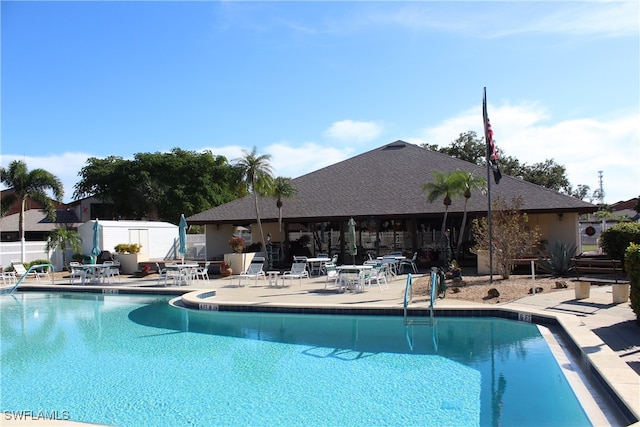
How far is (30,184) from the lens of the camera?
29906 mm

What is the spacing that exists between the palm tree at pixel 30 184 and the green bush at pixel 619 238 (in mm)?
28641

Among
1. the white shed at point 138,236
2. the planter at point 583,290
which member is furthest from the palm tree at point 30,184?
the planter at point 583,290

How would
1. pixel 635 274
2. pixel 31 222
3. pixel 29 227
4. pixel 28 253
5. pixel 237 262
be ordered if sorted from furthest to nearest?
pixel 31 222 < pixel 29 227 < pixel 28 253 < pixel 237 262 < pixel 635 274

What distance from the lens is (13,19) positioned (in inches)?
390

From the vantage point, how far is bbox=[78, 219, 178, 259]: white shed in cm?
2767

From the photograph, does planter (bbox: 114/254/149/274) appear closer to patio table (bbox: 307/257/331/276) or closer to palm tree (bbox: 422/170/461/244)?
patio table (bbox: 307/257/331/276)

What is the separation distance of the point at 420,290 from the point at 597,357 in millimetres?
7725

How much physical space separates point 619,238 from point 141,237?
969 inches

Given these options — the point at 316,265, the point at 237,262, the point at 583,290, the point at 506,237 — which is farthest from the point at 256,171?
the point at 583,290

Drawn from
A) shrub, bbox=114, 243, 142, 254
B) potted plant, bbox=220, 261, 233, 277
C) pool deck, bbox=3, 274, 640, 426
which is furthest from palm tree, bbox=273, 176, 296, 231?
shrub, bbox=114, 243, 142, 254

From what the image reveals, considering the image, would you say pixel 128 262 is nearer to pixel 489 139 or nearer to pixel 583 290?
pixel 489 139

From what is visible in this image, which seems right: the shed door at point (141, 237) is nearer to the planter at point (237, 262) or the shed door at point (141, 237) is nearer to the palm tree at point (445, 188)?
the planter at point (237, 262)

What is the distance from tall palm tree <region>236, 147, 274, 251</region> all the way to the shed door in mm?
9628

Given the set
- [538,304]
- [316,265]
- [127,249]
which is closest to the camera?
[538,304]
